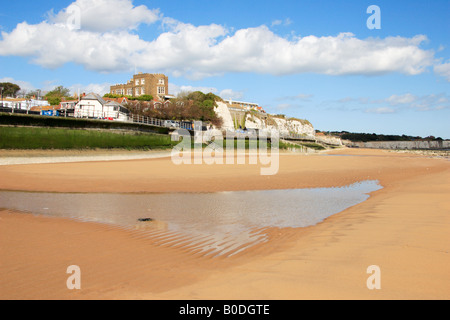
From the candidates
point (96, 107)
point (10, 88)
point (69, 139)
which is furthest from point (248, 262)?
point (10, 88)

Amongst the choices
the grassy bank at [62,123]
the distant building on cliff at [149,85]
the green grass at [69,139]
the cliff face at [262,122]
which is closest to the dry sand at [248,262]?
the green grass at [69,139]

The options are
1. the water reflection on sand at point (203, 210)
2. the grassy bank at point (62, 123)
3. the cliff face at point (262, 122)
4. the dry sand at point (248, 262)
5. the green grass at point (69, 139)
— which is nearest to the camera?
the dry sand at point (248, 262)

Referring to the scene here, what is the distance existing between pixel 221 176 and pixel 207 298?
55.2 ft

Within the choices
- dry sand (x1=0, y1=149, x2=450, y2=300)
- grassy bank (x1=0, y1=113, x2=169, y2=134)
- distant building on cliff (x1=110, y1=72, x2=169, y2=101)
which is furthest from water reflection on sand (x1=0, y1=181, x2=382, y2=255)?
distant building on cliff (x1=110, y1=72, x2=169, y2=101)

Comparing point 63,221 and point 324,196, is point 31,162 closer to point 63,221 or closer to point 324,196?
point 63,221

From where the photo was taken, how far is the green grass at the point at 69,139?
2830 cm

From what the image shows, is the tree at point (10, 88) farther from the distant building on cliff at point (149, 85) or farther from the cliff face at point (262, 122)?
the cliff face at point (262, 122)

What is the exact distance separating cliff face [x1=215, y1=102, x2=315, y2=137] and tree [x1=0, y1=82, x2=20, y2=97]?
190ft

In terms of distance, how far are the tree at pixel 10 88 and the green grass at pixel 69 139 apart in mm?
72349

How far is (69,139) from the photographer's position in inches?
Result: 1287

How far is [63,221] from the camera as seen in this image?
8992mm

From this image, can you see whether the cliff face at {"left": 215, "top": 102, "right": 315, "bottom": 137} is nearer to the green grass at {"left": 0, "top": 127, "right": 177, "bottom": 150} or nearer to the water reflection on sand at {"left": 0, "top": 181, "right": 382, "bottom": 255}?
the green grass at {"left": 0, "top": 127, "right": 177, "bottom": 150}

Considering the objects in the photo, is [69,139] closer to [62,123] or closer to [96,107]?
[62,123]
